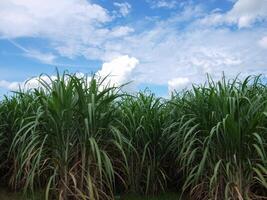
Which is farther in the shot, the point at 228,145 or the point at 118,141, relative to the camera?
the point at 118,141

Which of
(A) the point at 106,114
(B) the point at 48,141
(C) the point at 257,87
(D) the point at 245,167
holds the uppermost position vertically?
(C) the point at 257,87

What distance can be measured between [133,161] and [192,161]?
2.90 feet

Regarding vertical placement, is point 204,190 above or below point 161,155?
below

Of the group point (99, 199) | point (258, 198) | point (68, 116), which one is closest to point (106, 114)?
point (68, 116)

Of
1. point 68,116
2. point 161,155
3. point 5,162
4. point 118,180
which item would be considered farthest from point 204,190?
point 5,162

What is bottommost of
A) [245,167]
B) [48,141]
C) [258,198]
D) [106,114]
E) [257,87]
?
[258,198]

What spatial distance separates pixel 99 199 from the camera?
4.59m

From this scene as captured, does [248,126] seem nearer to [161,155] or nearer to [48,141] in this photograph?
[161,155]

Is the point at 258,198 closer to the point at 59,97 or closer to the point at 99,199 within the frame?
the point at 99,199

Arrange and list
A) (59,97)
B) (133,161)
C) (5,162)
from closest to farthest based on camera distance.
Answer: (59,97) < (133,161) < (5,162)

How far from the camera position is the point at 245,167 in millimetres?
4406

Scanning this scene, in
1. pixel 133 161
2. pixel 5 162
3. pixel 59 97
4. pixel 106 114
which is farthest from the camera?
pixel 5 162

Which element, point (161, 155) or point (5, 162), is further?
point (5, 162)

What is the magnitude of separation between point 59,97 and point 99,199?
120cm
